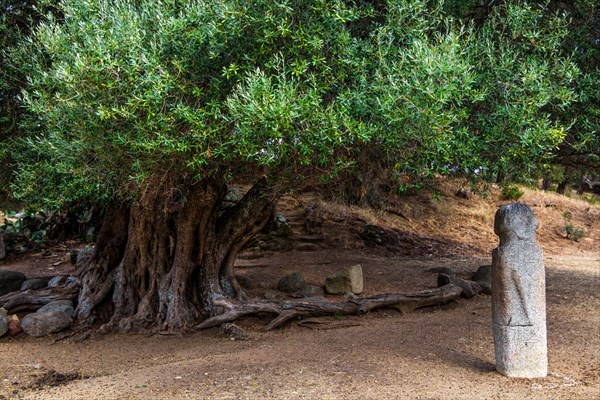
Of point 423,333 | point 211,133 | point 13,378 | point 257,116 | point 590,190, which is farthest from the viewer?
point 590,190

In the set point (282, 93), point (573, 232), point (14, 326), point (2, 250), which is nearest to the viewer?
point (282, 93)

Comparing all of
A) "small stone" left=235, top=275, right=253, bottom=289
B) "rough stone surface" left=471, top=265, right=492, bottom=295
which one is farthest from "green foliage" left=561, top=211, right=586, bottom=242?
"small stone" left=235, top=275, right=253, bottom=289

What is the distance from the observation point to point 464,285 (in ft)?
45.1

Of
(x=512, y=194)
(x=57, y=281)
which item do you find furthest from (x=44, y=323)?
(x=512, y=194)

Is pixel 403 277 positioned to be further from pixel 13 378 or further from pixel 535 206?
pixel 535 206

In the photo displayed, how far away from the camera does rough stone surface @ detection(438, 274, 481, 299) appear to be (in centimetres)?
1366

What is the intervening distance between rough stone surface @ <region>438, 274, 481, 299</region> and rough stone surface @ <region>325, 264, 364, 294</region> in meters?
1.91

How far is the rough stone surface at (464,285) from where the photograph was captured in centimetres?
1366

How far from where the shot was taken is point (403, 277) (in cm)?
1587

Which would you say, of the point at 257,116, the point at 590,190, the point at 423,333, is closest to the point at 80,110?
the point at 257,116

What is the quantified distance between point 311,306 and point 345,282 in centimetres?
214

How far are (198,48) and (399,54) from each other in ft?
8.70

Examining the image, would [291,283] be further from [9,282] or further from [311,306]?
[9,282]

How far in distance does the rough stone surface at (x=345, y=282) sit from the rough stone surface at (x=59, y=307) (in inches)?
212
